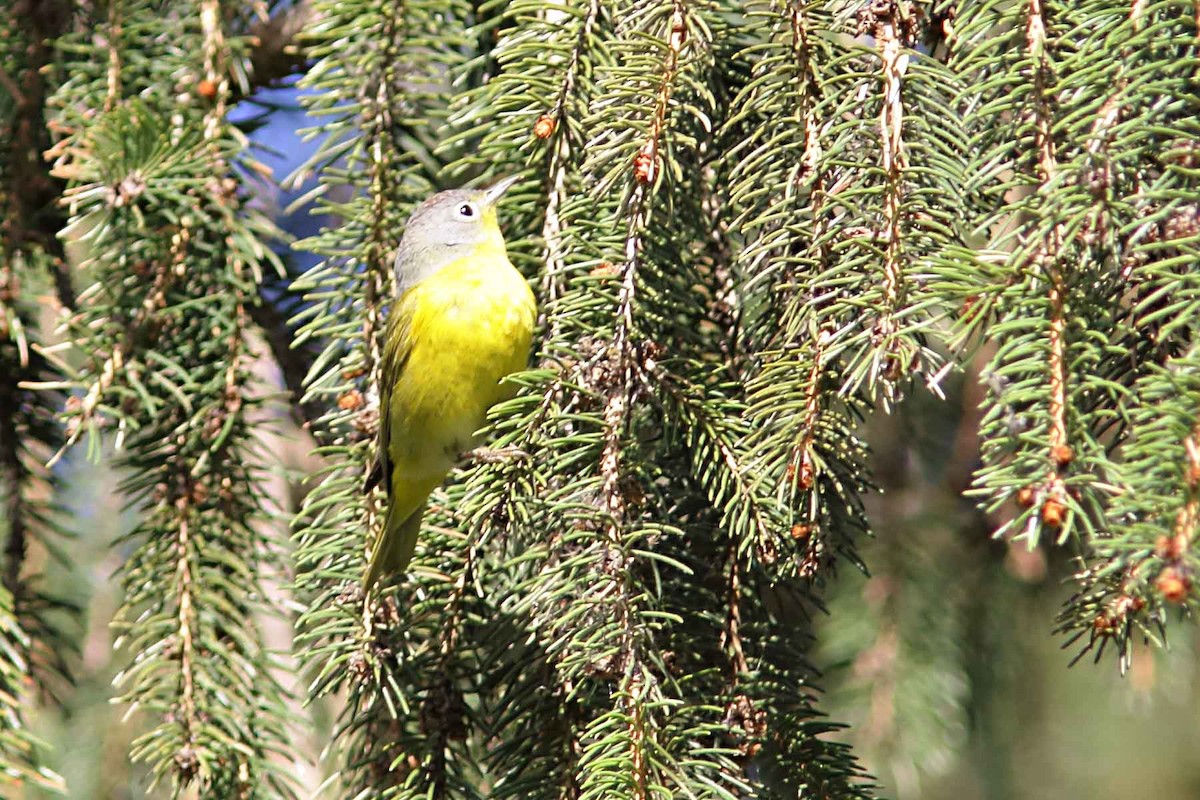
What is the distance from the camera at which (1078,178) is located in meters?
1.39

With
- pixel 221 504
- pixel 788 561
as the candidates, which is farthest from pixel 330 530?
pixel 788 561

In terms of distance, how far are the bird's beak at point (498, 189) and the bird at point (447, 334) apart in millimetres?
20

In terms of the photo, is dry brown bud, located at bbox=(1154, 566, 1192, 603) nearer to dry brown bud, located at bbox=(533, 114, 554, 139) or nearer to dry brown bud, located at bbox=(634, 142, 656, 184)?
dry brown bud, located at bbox=(634, 142, 656, 184)

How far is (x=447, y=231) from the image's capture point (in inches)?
116

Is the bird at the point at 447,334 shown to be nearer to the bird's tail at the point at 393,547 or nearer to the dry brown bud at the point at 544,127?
the bird's tail at the point at 393,547

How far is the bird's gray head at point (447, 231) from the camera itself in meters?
2.41

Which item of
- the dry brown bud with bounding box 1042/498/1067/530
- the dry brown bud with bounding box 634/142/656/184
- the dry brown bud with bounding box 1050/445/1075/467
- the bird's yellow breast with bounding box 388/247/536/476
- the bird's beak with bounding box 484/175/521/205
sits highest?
the dry brown bud with bounding box 634/142/656/184

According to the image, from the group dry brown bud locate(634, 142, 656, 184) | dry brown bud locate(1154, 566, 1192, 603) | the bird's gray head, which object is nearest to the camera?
dry brown bud locate(1154, 566, 1192, 603)

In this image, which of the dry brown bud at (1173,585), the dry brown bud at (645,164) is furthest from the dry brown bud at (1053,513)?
the dry brown bud at (645,164)

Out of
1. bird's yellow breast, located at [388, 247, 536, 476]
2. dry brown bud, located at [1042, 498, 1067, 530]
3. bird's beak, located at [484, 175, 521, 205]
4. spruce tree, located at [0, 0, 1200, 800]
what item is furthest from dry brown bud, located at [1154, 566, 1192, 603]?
bird's yellow breast, located at [388, 247, 536, 476]

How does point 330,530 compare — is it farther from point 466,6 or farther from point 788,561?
point 466,6

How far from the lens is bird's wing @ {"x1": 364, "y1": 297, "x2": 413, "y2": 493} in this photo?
2215mm

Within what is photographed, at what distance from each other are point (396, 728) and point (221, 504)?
27.3 inches

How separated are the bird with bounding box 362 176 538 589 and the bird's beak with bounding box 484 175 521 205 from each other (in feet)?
0.06
